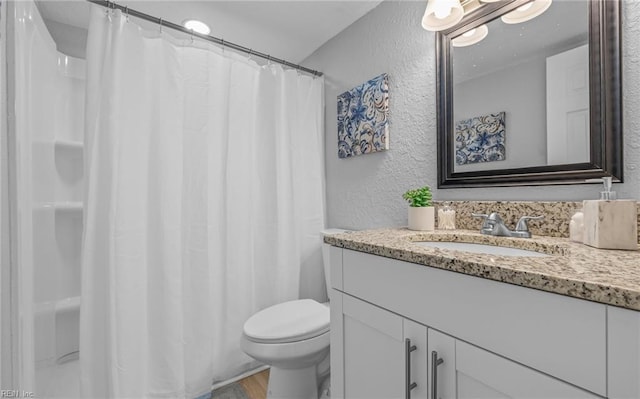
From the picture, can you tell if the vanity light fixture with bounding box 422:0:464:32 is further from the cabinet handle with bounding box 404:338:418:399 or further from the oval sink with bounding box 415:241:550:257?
the cabinet handle with bounding box 404:338:418:399

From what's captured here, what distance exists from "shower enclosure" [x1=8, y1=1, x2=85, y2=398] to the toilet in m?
0.81

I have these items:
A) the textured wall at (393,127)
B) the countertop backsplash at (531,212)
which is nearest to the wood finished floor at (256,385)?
the textured wall at (393,127)

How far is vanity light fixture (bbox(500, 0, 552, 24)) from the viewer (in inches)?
38.5

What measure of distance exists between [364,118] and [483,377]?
1.36 metres

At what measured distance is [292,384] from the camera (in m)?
1.29

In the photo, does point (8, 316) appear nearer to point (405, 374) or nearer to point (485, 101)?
point (405, 374)

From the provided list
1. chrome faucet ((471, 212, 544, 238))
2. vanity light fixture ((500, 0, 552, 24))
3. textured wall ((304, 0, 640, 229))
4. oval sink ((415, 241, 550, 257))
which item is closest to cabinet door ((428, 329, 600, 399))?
oval sink ((415, 241, 550, 257))

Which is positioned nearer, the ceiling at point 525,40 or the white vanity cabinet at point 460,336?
the white vanity cabinet at point 460,336

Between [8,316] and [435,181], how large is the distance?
1.67 m

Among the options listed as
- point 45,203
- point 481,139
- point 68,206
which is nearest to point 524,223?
point 481,139

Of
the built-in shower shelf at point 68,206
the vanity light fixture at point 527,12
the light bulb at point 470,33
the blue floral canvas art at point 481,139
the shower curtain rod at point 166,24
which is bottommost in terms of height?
the built-in shower shelf at point 68,206

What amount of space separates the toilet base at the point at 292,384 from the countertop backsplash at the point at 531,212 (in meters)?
0.99

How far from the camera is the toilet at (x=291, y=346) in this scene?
118 centimetres

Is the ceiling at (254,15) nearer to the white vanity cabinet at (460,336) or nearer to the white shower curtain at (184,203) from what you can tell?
the white shower curtain at (184,203)
